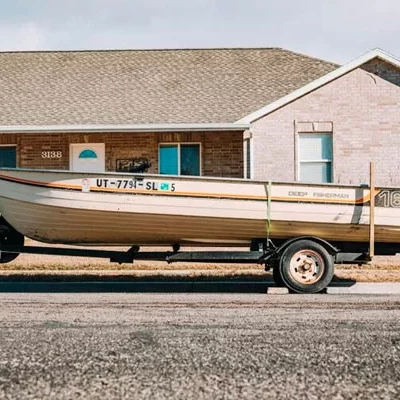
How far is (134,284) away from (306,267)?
309 centimetres

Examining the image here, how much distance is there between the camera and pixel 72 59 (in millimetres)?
22578

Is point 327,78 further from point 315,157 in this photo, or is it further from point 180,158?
point 180,158

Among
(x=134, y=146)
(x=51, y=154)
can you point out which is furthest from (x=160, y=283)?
(x=51, y=154)

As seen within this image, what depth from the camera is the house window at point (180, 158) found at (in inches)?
749

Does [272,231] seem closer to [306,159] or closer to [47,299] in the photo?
[47,299]

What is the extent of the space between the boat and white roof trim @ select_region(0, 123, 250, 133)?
5.94 m

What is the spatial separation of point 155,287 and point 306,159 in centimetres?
683

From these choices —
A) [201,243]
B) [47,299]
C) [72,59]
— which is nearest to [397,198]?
[201,243]

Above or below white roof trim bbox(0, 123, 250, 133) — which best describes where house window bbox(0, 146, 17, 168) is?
below

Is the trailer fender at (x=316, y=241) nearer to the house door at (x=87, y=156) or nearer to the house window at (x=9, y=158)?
the house door at (x=87, y=156)

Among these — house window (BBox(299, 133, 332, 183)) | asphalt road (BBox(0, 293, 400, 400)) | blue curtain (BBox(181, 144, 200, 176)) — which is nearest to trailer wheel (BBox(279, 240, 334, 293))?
asphalt road (BBox(0, 293, 400, 400))

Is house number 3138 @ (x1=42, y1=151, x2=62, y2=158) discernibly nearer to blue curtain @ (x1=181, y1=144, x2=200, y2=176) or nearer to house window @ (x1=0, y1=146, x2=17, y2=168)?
house window @ (x1=0, y1=146, x2=17, y2=168)

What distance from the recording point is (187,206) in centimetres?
1192

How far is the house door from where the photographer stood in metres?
19.1
